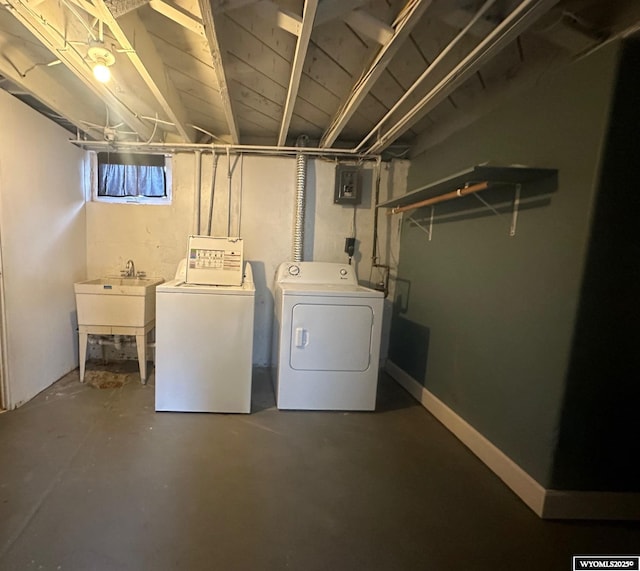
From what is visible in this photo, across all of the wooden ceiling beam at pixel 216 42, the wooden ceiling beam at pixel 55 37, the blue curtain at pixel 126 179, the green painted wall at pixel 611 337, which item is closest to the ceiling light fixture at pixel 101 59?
the wooden ceiling beam at pixel 55 37

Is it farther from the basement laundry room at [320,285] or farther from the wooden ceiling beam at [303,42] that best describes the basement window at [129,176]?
the wooden ceiling beam at [303,42]

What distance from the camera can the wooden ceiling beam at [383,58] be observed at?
1320 mm

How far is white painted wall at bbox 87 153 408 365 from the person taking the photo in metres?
3.27

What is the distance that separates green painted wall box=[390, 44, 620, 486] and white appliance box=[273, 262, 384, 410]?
531 mm

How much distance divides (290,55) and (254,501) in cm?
237

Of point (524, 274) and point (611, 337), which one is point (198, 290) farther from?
point (611, 337)

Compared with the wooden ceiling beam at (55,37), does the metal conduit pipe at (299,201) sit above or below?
below

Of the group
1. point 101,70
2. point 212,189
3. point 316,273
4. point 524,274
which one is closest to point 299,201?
point 316,273

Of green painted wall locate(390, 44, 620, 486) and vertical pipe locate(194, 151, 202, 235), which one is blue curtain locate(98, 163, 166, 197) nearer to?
vertical pipe locate(194, 151, 202, 235)

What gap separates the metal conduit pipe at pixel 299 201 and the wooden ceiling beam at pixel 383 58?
0.58 metres

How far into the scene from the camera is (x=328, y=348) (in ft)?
8.41

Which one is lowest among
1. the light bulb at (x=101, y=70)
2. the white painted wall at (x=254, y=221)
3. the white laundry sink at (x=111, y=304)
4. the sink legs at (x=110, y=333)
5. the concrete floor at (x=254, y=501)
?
the concrete floor at (x=254, y=501)

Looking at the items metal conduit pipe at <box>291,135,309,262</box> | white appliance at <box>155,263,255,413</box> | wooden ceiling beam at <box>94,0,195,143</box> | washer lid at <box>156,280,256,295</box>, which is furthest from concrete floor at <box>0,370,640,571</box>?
wooden ceiling beam at <box>94,0,195,143</box>

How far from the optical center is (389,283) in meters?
3.51
